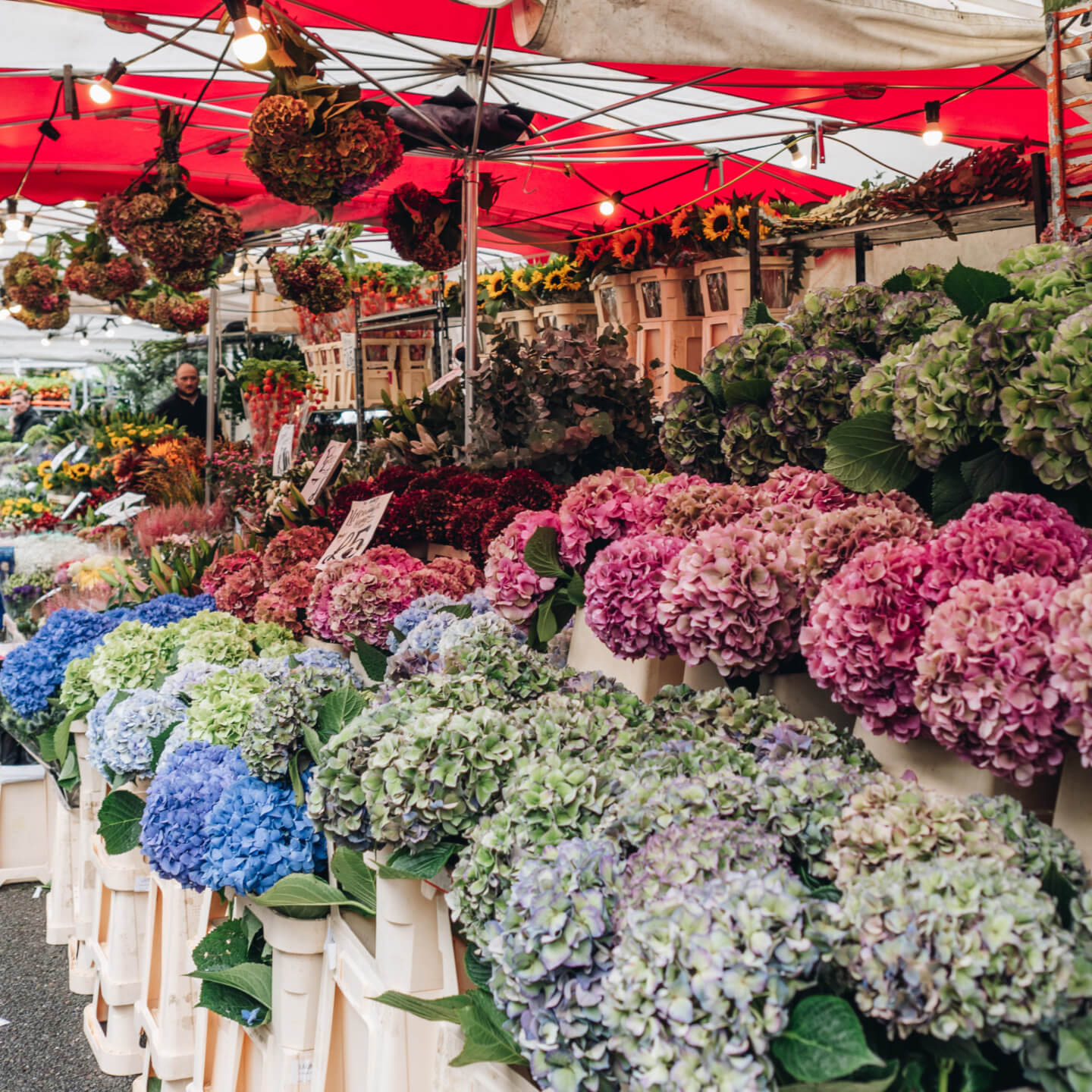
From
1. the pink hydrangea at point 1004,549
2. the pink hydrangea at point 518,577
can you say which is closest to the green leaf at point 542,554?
the pink hydrangea at point 518,577

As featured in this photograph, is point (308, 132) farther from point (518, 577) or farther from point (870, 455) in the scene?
point (870, 455)

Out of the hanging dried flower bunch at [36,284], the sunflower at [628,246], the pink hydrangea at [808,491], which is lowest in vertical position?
the pink hydrangea at [808,491]

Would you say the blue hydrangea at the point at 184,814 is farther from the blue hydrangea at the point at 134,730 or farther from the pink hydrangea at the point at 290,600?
the pink hydrangea at the point at 290,600

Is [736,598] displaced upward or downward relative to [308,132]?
downward

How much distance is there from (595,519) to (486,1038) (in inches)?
30.1

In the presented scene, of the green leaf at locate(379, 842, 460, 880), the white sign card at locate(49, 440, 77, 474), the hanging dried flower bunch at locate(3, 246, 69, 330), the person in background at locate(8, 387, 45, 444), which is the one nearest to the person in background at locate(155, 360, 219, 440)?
the hanging dried flower bunch at locate(3, 246, 69, 330)

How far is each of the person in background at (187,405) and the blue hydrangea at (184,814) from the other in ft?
19.1

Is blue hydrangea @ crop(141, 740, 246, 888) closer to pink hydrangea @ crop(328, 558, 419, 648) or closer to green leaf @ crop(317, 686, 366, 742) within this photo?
green leaf @ crop(317, 686, 366, 742)

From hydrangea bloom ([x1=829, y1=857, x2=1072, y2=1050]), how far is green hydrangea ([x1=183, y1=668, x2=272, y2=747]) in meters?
1.29

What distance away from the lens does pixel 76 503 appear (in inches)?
215

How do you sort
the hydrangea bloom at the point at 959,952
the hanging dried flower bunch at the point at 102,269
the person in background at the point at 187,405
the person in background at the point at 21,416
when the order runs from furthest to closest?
the person in background at the point at 21,416 < the person in background at the point at 187,405 < the hanging dried flower bunch at the point at 102,269 < the hydrangea bloom at the point at 959,952

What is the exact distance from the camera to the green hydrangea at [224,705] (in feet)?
6.11

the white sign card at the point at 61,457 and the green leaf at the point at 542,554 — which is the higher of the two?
the white sign card at the point at 61,457

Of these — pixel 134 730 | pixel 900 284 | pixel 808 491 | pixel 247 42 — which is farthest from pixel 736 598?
pixel 247 42
